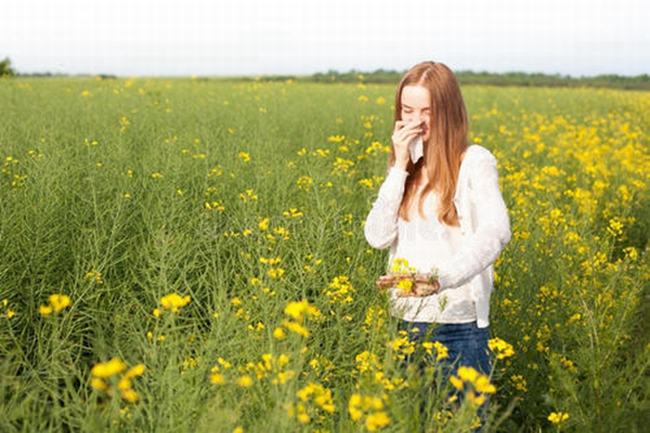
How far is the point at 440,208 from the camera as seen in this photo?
2.73 meters

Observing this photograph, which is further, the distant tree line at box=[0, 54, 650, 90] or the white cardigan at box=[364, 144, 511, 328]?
the distant tree line at box=[0, 54, 650, 90]

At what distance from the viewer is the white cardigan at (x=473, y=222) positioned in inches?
98.7

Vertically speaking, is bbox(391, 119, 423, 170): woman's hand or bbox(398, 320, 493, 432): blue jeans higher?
bbox(391, 119, 423, 170): woman's hand

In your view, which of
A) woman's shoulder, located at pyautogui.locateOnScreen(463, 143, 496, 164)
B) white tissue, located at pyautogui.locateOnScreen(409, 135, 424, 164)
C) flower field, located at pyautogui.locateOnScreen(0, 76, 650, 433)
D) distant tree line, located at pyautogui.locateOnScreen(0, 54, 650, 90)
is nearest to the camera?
flower field, located at pyautogui.locateOnScreen(0, 76, 650, 433)

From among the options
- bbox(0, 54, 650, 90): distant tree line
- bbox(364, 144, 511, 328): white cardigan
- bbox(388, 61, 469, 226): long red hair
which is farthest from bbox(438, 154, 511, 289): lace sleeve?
bbox(0, 54, 650, 90): distant tree line

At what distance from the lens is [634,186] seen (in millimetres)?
7930

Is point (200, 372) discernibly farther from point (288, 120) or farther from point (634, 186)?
point (288, 120)

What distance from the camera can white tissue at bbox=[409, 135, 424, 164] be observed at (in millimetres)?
2812

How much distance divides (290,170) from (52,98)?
744cm

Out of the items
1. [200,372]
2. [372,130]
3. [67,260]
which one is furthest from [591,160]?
[200,372]

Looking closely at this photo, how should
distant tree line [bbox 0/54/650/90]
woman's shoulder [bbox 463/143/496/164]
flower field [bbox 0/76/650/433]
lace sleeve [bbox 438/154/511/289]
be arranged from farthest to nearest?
distant tree line [bbox 0/54/650/90] → woman's shoulder [bbox 463/143/496/164] → lace sleeve [bbox 438/154/511/289] → flower field [bbox 0/76/650/433]

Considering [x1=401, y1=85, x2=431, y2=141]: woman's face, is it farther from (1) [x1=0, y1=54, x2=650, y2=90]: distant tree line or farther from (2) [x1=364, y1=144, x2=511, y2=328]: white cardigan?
(1) [x1=0, y1=54, x2=650, y2=90]: distant tree line

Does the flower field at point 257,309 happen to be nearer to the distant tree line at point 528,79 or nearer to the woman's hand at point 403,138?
the woman's hand at point 403,138

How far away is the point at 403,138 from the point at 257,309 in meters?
0.98
